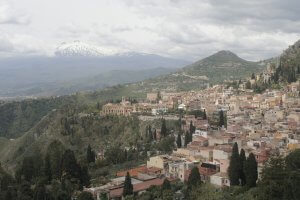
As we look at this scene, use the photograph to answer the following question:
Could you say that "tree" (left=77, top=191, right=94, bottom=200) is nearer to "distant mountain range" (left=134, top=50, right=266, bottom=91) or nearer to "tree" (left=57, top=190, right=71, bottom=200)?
"tree" (left=57, top=190, right=71, bottom=200)

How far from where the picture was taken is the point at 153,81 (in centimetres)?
18488

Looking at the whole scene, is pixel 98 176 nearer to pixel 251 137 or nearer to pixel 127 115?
pixel 251 137

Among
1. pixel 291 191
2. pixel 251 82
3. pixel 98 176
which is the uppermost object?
pixel 251 82

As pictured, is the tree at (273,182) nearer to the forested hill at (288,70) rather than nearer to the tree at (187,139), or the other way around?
the tree at (187,139)

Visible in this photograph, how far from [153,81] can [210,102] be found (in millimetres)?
99706

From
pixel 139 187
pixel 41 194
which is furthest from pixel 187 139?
pixel 41 194

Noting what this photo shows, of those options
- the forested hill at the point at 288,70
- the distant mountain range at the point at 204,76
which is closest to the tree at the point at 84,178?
the forested hill at the point at 288,70

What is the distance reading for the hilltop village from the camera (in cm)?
3947

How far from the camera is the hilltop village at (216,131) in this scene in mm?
39469

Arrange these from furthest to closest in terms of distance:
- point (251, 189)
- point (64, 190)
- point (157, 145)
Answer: point (157, 145), point (64, 190), point (251, 189)

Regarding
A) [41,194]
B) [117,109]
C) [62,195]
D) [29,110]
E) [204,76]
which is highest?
[204,76]

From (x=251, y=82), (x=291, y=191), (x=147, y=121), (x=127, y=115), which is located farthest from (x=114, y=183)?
(x=251, y=82)

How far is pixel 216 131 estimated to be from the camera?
5631 centimetres

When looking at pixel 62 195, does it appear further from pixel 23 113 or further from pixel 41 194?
pixel 23 113
